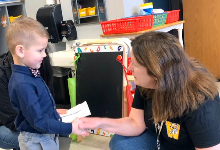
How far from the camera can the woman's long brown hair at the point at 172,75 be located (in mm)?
943

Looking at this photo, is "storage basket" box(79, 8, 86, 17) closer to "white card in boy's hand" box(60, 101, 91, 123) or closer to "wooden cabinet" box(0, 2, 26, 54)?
"wooden cabinet" box(0, 2, 26, 54)

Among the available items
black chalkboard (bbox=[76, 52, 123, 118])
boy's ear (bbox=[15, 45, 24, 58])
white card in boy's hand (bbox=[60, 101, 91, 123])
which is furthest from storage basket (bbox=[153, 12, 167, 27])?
boy's ear (bbox=[15, 45, 24, 58])

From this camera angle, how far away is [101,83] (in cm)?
206

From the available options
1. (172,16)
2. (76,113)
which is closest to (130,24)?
(172,16)

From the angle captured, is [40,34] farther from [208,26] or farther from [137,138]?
[208,26]

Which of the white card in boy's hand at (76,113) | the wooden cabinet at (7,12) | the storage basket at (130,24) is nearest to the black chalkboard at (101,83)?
the storage basket at (130,24)

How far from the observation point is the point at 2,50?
354 cm

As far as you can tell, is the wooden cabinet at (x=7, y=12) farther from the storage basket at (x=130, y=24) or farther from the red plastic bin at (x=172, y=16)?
the red plastic bin at (x=172, y=16)

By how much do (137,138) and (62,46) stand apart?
2023 millimetres

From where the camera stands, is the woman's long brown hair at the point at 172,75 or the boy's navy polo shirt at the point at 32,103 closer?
the woman's long brown hair at the point at 172,75

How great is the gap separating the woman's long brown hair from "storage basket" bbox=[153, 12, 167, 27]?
1.28 m

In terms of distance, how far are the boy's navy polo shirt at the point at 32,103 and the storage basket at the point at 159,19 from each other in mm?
1357

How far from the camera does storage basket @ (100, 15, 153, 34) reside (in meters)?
1.98

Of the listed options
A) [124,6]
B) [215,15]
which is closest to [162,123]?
[124,6]
